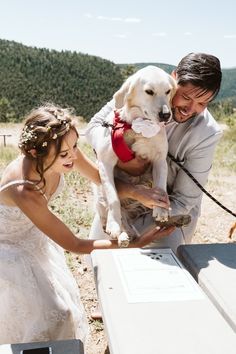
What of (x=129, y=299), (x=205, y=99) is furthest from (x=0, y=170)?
(x=129, y=299)

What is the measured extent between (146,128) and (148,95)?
192 mm

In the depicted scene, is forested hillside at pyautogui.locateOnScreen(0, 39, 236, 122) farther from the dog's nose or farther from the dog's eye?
the dog's nose

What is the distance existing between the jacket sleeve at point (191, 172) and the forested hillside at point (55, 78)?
4152 centimetres

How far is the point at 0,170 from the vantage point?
655 cm

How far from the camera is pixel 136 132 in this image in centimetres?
229

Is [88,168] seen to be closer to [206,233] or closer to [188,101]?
[188,101]

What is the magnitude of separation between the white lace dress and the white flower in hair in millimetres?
712

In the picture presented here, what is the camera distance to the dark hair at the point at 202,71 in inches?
79.0

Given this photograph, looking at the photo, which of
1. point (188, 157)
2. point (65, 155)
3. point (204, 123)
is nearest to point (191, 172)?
point (188, 157)

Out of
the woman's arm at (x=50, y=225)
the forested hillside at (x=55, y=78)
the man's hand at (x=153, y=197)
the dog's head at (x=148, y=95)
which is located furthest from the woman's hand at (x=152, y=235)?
the forested hillside at (x=55, y=78)

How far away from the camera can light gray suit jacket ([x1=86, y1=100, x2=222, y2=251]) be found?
229cm

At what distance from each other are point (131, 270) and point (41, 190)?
76cm

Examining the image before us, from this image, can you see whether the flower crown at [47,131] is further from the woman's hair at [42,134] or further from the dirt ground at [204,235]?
the dirt ground at [204,235]

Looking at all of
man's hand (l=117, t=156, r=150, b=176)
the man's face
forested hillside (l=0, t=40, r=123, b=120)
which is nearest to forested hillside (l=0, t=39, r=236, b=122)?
forested hillside (l=0, t=40, r=123, b=120)
